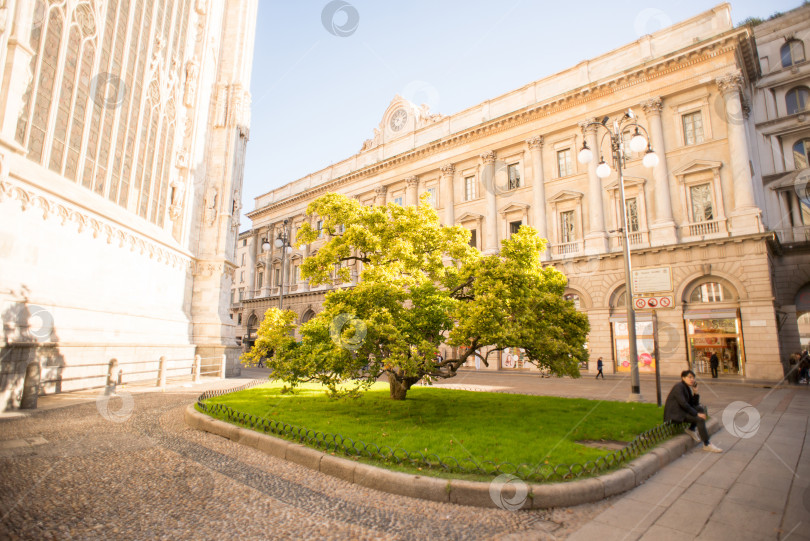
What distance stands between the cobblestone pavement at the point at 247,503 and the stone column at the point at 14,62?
8092 mm

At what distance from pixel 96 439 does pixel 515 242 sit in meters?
9.29

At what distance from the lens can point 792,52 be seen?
25594 mm

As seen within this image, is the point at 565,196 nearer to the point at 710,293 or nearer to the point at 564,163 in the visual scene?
the point at 564,163

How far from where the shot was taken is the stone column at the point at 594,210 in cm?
2545

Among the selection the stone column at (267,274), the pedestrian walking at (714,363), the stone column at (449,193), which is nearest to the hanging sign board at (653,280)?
the pedestrian walking at (714,363)

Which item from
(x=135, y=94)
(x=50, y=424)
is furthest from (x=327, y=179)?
(x=50, y=424)

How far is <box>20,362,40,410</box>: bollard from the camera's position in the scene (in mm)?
9422

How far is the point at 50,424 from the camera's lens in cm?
809

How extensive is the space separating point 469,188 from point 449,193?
1.66m

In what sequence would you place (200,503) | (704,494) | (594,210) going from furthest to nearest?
(594,210), (704,494), (200,503)

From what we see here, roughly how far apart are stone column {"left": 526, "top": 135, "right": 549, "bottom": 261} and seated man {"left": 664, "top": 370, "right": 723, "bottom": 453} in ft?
70.2

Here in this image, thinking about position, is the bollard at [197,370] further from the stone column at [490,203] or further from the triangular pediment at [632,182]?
the triangular pediment at [632,182]

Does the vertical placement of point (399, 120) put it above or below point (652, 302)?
above

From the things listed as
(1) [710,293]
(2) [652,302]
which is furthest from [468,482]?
(1) [710,293]
